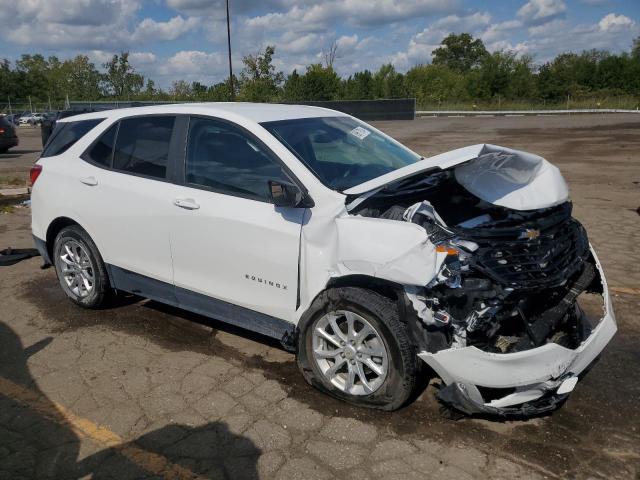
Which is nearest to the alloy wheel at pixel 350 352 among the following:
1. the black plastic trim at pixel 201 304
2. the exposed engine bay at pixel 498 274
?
the black plastic trim at pixel 201 304

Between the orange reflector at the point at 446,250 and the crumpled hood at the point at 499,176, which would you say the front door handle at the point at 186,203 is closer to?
the crumpled hood at the point at 499,176

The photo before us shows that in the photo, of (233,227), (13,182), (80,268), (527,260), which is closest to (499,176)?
(527,260)

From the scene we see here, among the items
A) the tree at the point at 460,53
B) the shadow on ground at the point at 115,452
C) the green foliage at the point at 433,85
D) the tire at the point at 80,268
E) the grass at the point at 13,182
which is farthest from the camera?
the tree at the point at 460,53

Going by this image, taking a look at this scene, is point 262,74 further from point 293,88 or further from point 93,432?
point 93,432

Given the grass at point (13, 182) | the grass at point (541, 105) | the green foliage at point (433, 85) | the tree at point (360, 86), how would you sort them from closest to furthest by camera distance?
the grass at point (13, 182), the grass at point (541, 105), the tree at point (360, 86), the green foliage at point (433, 85)

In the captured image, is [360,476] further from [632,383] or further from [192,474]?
[632,383]

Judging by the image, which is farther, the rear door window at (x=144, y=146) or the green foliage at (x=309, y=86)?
the green foliage at (x=309, y=86)

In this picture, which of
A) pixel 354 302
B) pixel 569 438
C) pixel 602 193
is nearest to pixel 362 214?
pixel 354 302

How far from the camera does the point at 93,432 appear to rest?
3135mm

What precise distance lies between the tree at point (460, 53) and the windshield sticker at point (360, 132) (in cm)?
8702

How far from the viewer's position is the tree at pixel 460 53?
86.4 metres

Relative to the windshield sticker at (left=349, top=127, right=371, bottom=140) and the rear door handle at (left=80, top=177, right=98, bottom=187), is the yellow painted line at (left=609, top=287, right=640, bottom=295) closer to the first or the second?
the windshield sticker at (left=349, top=127, right=371, bottom=140)

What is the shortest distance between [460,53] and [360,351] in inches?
3617

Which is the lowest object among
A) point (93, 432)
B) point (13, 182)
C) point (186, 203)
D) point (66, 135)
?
point (93, 432)
